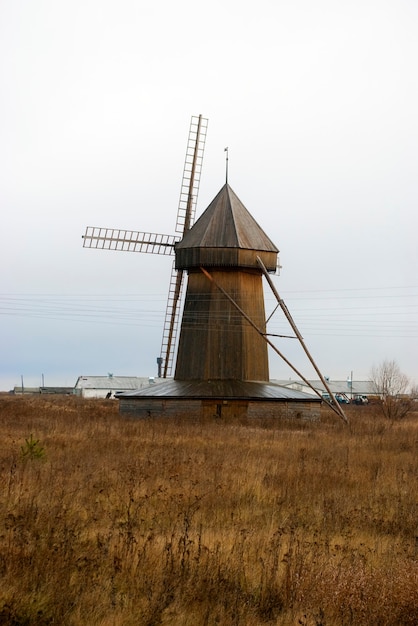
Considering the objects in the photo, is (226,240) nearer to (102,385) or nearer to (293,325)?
(293,325)

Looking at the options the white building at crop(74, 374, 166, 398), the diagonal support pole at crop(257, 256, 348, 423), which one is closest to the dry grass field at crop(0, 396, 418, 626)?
the diagonal support pole at crop(257, 256, 348, 423)

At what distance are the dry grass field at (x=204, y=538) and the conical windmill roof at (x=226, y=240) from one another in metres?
18.6

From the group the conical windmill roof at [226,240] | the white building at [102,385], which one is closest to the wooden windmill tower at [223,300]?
the conical windmill roof at [226,240]

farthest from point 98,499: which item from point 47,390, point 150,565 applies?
point 47,390

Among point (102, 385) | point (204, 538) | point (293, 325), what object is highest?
point (102, 385)

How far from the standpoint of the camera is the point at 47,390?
134m

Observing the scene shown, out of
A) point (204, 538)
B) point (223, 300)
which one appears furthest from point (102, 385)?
point (204, 538)

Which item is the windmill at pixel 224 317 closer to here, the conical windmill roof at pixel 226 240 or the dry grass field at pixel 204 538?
the conical windmill roof at pixel 226 240

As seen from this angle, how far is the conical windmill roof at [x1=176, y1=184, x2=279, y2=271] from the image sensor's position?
37281 mm

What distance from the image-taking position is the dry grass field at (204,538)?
7727 millimetres

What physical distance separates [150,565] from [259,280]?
3044 centimetres

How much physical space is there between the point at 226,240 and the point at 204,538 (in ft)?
91.8

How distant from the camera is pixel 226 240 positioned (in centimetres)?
3756

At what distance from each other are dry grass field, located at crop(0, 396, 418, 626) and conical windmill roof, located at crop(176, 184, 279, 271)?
18.6 metres
